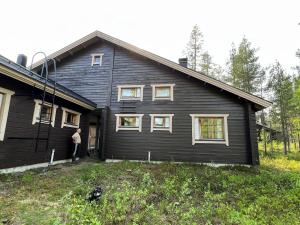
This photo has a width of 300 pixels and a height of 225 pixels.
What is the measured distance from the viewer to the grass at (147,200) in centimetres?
445

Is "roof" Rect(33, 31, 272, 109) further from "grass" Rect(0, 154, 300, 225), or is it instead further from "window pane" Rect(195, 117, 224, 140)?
"grass" Rect(0, 154, 300, 225)

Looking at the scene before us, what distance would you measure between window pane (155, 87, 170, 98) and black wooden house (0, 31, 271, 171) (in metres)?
0.07

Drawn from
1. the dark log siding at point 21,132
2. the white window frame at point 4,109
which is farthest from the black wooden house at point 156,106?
the white window frame at point 4,109

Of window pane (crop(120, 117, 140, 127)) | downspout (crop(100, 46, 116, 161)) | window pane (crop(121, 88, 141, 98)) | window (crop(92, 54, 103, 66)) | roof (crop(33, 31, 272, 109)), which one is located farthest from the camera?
window (crop(92, 54, 103, 66))

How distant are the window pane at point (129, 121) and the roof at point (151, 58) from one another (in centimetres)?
428

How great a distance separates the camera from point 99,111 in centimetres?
1442

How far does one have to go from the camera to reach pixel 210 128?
12.1 m

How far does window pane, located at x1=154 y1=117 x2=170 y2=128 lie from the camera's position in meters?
12.5

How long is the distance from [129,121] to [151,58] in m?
4.59

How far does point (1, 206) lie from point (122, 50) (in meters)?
12.1

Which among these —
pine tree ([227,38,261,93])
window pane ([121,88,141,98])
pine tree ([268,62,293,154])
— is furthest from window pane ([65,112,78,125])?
pine tree ([268,62,293,154])

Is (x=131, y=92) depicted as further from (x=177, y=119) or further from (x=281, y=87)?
(x=281, y=87)

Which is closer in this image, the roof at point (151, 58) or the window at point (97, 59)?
the roof at point (151, 58)

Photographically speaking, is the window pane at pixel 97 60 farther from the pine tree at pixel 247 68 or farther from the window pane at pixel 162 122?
the pine tree at pixel 247 68
